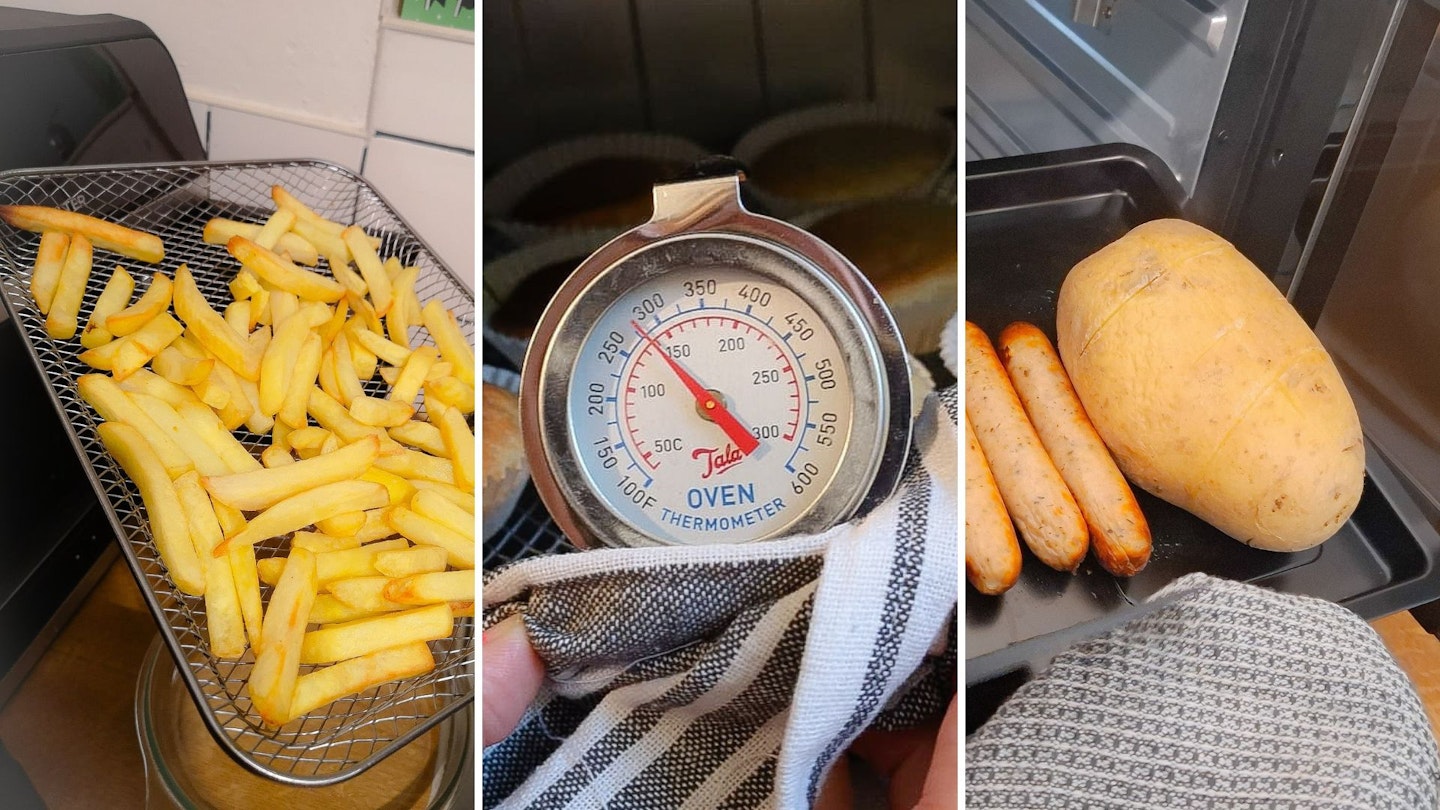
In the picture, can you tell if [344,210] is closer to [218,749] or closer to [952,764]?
[218,749]

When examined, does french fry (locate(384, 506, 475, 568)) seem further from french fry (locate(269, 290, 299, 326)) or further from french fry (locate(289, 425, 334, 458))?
french fry (locate(269, 290, 299, 326))

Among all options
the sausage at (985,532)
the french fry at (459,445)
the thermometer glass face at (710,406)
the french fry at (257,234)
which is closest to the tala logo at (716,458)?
the thermometer glass face at (710,406)

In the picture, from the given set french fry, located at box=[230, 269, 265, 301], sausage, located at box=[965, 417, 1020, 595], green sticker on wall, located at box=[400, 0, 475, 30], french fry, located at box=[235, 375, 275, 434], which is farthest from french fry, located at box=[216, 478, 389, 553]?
sausage, located at box=[965, 417, 1020, 595]

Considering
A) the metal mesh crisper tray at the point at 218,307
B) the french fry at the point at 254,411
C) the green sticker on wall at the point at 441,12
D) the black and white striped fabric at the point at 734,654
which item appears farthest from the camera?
the french fry at the point at 254,411

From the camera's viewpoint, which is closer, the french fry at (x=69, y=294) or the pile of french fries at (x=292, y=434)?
the pile of french fries at (x=292, y=434)

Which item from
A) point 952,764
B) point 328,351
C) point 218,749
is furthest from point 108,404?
point 952,764

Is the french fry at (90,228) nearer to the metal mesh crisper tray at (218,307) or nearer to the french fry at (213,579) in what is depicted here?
the metal mesh crisper tray at (218,307)
